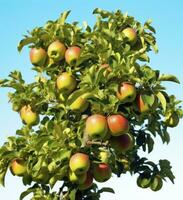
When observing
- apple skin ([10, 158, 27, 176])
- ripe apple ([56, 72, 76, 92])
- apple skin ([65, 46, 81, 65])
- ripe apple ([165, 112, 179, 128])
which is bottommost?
apple skin ([10, 158, 27, 176])

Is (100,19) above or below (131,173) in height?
above

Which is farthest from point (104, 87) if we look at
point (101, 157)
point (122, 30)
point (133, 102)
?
point (122, 30)

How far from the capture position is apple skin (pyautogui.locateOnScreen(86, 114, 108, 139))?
697 cm

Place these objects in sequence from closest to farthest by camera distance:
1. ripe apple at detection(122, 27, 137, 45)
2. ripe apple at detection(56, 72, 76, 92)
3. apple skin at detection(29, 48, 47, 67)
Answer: ripe apple at detection(56, 72, 76, 92)
apple skin at detection(29, 48, 47, 67)
ripe apple at detection(122, 27, 137, 45)

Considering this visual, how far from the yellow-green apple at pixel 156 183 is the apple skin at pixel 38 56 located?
2677 millimetres

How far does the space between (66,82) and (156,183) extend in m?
2.36

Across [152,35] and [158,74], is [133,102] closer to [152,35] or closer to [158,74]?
[158,74]

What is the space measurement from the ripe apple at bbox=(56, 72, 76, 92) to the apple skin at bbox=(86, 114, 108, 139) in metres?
0.89

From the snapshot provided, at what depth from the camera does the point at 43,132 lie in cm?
798

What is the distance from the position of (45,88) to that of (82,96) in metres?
1.28

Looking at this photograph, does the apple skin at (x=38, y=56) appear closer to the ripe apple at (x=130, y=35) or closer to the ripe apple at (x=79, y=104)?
the ripe apple at (x=79, y=104)

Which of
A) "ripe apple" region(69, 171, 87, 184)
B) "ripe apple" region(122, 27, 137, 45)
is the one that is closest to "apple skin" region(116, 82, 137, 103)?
"ripe apple" region(69, 171, 87, 184)

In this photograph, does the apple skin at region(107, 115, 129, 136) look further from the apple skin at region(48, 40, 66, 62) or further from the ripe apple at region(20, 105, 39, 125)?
the ripe apple at region(20, 105, 39, 125)

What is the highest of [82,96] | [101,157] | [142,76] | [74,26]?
[74,26]
